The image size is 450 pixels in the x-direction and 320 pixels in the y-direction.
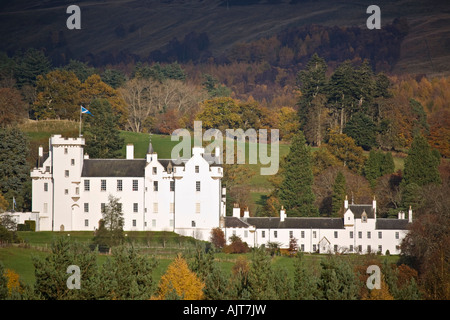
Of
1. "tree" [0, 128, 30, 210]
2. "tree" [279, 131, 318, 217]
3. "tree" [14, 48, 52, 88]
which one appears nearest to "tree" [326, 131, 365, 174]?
"tree" [279, 131, 318, 217]

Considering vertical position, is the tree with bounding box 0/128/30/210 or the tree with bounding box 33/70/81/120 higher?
the tree with bounding box 33/70/81/120

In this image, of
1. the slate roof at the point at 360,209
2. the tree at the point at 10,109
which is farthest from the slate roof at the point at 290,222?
the tree at the point at 10,109

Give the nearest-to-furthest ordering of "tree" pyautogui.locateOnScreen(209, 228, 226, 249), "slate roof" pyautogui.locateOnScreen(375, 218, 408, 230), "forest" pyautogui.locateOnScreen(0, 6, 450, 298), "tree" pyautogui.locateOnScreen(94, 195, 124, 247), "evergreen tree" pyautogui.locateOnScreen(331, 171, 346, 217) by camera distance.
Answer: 1. "tree" pyautogui.locateOnScreen(94, 195, 124, 247)
2. "tree" pyautogui.locateOnScreen(209, 228, 226, 249)
3. "slate roof" pyautogui.locateOnScreen(375, 218, 408, 230)
4. "forest" pyautogui.locateOnScreen(0, 6, 450, 298)
5. "evergreen tree" pyautogui.locateOnScreen(331, 171, 346, 217)

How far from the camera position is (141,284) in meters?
56.0

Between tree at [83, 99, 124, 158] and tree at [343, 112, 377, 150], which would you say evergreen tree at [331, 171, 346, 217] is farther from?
tree at [343, 112, 377, 150]

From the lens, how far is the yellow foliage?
5511 cm

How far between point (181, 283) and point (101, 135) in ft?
143

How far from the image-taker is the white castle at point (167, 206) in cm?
8419

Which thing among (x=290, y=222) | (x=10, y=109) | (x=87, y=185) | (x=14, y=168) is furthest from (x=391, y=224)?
(x=10, y=109)

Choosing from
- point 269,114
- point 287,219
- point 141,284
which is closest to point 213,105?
point 269,114

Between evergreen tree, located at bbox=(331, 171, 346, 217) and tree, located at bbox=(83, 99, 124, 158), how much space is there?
22.0 metres

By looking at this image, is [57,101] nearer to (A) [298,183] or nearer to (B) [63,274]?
(A) [298,183]

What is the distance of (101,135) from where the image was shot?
98.1 metres

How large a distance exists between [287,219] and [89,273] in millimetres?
34106
